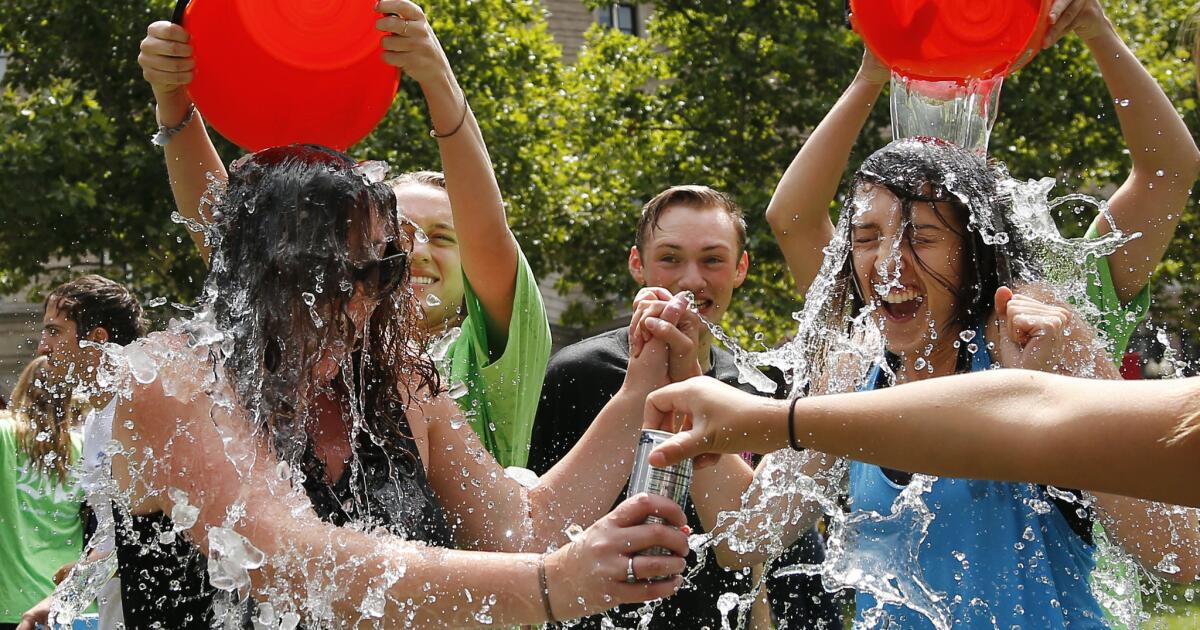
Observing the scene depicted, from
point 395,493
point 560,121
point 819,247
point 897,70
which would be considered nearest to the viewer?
point 395,493

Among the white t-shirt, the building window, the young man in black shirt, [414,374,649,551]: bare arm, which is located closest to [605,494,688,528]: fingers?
[414,374,649,551]: bare arm

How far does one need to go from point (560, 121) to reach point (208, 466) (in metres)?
12.4

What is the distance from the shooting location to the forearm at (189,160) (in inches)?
118

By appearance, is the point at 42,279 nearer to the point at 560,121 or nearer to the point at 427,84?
the point at 560,121

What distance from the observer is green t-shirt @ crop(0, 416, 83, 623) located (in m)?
5.45

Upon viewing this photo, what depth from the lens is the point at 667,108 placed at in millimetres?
13859

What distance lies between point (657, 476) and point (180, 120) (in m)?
1.56

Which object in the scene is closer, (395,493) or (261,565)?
(261,565)

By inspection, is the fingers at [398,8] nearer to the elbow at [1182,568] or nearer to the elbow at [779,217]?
the elbow at [779,217]

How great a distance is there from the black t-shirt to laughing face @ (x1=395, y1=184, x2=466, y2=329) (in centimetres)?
68

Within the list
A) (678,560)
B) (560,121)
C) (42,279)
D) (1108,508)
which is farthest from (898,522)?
(42,279)

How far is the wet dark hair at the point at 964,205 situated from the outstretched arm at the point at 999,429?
0.95 metres

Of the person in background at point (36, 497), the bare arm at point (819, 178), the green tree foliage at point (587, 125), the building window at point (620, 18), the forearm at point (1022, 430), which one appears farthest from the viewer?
the building window at point (620, 18)

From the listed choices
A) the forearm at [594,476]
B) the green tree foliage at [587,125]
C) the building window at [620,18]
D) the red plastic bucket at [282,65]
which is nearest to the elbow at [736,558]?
the forearm at [594,476]
